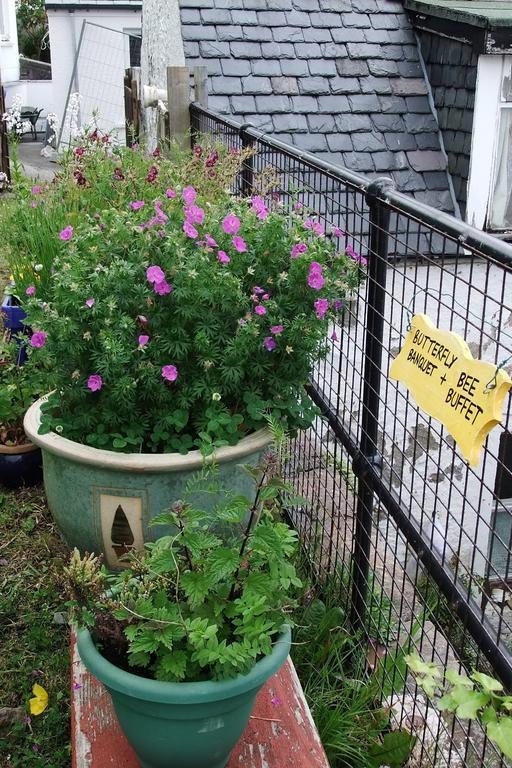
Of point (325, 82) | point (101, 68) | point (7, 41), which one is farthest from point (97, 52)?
point (325, 82)

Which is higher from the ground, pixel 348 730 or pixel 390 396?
pixel 348 730

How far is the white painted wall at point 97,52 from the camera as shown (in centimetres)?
1848

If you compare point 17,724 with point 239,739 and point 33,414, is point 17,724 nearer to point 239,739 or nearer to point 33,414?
point 239,739

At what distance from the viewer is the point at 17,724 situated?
2225 mm

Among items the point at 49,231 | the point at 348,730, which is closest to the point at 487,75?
the point at 49,231

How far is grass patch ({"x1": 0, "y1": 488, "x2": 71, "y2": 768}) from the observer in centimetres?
218

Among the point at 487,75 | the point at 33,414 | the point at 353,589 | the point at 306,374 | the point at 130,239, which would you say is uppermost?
the point at 487,75

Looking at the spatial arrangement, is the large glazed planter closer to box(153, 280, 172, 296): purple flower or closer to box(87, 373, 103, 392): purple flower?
box(87, 373, 103, 392): purple flower

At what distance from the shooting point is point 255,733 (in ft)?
6.53

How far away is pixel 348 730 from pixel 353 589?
1.37 feet

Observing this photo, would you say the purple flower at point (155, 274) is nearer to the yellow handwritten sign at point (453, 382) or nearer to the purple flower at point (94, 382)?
the purple flower at point (94, 382)

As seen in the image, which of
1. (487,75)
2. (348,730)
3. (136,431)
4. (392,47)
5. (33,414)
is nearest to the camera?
(348,730)

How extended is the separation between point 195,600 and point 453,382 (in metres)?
0.66

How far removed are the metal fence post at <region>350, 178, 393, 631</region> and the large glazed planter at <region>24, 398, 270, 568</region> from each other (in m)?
0.29
